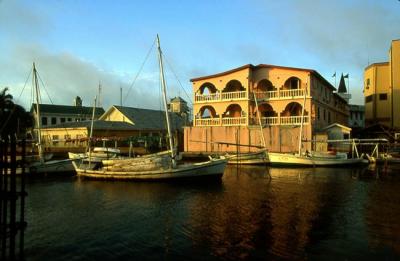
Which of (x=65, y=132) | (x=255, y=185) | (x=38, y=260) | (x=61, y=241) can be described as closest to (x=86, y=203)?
(x=61, y=241)

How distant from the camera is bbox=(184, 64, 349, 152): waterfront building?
45.8 metres

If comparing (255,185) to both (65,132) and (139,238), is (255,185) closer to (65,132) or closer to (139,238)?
(139,238)

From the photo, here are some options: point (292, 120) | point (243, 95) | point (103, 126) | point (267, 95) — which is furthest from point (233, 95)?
point (103, 126)

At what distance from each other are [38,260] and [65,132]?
49392mm

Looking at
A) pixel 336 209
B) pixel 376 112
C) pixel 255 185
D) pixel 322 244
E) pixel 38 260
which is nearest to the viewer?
pixel 38 260

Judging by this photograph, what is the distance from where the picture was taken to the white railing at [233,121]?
4803cm

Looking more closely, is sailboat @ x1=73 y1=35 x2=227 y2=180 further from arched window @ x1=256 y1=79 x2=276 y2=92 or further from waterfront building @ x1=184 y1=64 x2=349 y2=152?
arched window @ x1=256 y1=79 x2=276 y2=92

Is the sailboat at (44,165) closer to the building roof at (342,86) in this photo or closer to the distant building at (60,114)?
the distant building at (60,114)

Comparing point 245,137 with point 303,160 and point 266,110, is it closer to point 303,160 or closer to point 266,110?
point 266,110

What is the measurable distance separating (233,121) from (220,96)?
4.11m

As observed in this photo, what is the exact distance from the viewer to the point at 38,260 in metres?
12.1

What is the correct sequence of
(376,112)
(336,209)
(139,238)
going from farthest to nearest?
(376,112)
(336,209)
(139,238)

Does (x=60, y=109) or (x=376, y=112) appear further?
(x=60, y=109)

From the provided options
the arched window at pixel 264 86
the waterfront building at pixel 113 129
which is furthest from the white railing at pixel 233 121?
the waterfront building at pixel 113 129
